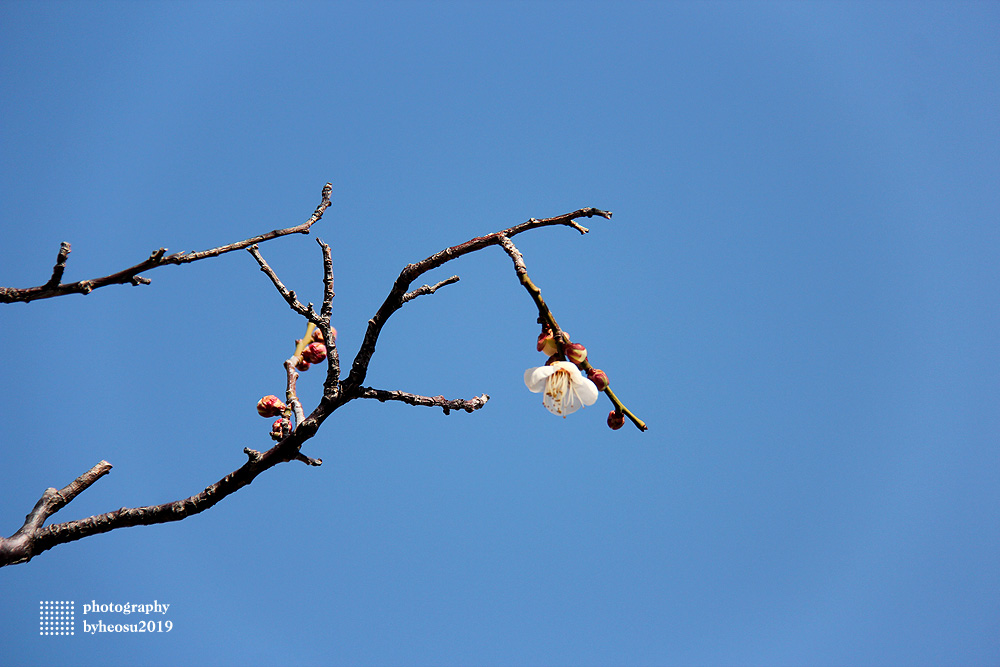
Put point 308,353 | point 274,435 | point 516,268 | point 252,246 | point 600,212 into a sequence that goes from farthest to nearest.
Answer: point 308,353, point 274,435, point 252,246, point 600,212, point 516,268

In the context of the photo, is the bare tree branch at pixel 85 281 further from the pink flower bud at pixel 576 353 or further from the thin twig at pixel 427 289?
the pink flower bud at pixel 576 353

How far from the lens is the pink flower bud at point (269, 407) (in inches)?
97.0

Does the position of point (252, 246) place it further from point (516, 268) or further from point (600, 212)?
point (600, 212)

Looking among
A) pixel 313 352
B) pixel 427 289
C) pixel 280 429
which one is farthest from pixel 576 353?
pixel 313 352

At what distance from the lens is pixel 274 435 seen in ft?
7.05

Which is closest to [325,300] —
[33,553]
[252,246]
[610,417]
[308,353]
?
[252,246]

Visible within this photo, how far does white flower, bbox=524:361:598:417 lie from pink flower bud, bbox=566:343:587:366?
0.15 feet

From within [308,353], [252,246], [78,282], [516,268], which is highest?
[308,353]

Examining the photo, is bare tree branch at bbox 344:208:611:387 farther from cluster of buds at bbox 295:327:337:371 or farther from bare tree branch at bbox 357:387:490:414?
cluster of buds at bbox 295:327:337:371

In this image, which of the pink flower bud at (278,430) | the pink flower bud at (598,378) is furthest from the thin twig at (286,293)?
the pink flower bud at (598,378)

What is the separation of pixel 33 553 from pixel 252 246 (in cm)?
108

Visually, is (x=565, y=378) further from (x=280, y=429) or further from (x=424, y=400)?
(x=280, y=429)

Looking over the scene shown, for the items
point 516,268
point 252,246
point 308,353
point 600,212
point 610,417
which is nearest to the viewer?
point 516,268

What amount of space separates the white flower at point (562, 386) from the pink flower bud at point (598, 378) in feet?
0.05
